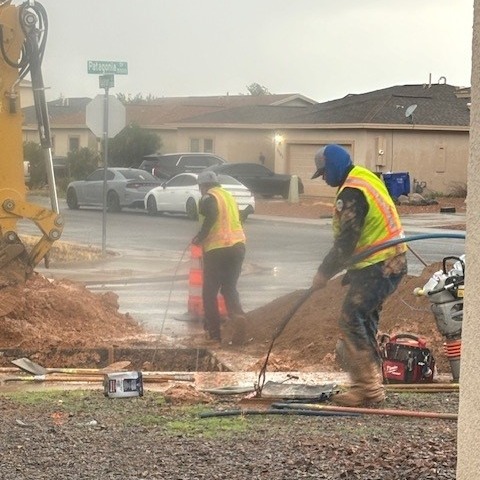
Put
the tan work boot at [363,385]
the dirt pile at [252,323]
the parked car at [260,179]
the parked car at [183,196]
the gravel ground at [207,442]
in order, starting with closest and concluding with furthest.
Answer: the gravel ground at [207,442], the tan work boot at [363,385], the dirt pile at [252,323], the parked car at [183,196], the parked car at [260,179]

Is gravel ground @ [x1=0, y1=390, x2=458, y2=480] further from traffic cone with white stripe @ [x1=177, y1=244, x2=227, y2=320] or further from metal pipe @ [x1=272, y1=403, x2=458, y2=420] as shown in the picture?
traffic cone with white stripe @ [x1=177, y1=244, x2=227, y2=320]

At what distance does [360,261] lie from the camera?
8859 mm

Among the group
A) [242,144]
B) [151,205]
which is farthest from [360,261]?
[242,144]

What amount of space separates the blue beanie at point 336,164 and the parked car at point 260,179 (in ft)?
110

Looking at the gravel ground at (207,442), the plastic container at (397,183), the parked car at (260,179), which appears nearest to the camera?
the gravel ground at (207,442)

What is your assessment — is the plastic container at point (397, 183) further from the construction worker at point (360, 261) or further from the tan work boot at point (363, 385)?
the tan work boot at point (363, 385)

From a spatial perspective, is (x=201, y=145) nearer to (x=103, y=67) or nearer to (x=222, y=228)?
(x=103, y=67)

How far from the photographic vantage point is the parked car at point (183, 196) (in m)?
36.9

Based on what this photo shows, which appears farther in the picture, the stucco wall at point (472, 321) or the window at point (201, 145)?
the window at point (201, 145)

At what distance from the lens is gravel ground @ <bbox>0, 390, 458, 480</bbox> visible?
635cm

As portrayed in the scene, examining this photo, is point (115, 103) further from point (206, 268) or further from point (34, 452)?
point (34, 452)

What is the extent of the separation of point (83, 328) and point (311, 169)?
3365 centimetres

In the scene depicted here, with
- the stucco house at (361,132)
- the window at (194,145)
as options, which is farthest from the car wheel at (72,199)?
the window at (194,145)

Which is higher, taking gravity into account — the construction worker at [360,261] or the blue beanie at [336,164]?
the blue beanie at [336,164]
